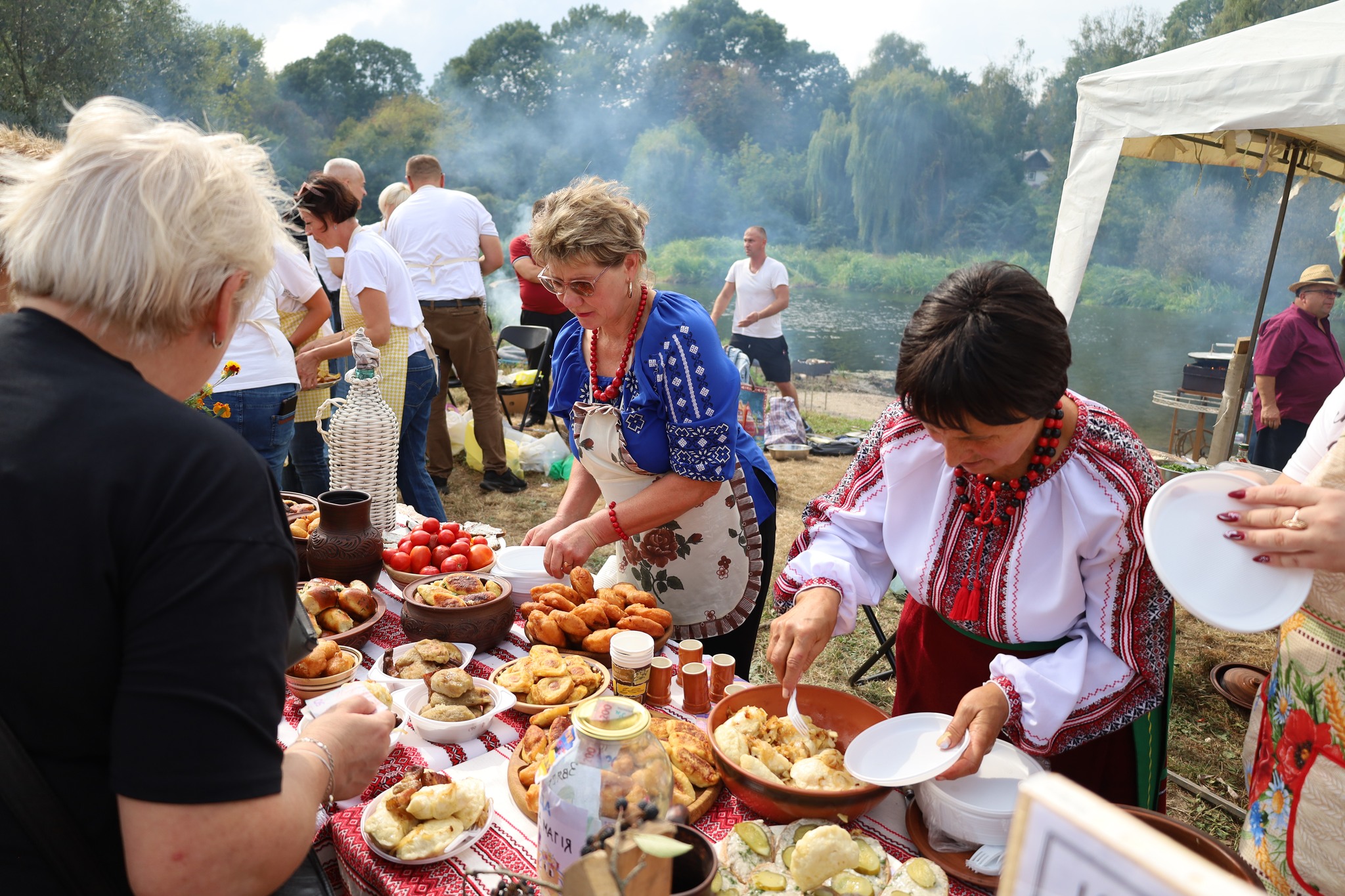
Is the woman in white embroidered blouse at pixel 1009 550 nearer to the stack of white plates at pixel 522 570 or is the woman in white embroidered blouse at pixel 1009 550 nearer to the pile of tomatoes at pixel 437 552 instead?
the stack of white plates at pixel 522 570

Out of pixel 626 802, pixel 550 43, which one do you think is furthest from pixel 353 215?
pixel 550 43

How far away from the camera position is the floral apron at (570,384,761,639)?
8.11 ft

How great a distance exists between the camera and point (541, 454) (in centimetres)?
719

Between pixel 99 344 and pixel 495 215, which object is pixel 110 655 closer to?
pixel 99 344

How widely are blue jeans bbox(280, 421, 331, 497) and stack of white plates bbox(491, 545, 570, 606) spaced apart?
8.68 feet

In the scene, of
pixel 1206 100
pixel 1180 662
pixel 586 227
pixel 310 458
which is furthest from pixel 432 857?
pixel 1206 100

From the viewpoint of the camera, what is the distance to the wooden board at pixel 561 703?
5.65 feet

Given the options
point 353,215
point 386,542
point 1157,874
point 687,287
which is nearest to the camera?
point 1157,874

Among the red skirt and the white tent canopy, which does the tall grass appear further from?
the red skirt

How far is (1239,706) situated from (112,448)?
471cm

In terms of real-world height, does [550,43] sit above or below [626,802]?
above

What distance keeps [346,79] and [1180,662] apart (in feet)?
125

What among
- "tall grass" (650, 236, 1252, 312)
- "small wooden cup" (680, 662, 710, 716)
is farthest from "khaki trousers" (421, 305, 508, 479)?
"tall grass" (650, 236, 1252, 312)

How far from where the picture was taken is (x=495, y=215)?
20.4 metres
